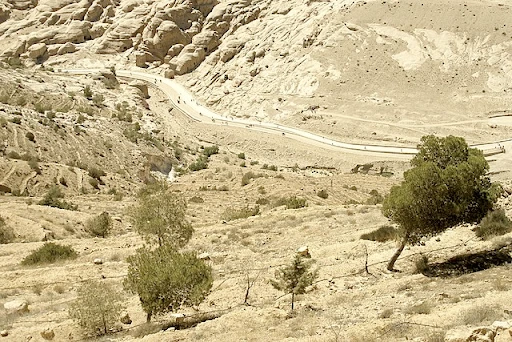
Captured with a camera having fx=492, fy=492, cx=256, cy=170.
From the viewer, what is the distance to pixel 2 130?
31375mm

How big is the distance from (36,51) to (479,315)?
8030 cm

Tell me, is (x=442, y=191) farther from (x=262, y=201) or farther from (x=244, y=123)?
(x=244, y=123)

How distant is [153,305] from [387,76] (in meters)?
49.8

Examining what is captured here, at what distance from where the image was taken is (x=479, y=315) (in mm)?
8227

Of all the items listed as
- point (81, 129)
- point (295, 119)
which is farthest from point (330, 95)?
point (81, 129)

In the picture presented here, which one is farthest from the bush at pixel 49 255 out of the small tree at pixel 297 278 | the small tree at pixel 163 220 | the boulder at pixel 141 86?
the boulder at pixel 141 86

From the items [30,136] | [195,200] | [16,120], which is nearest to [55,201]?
[195,200]

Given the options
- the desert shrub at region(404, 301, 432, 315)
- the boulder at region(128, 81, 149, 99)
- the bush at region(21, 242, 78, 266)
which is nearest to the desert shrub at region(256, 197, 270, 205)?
the bush at region(21, 242, 78, 266)

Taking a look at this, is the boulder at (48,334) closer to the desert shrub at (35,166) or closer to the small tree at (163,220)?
the small tree at (163,220)

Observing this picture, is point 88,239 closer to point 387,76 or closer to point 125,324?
point 125,324

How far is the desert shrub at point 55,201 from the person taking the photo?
24.1 metres

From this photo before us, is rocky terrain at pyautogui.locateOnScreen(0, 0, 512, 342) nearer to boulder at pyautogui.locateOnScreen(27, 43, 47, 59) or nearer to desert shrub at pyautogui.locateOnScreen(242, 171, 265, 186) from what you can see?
desert shrub at pyautogui.locateOnScreen(242, 171, 265, 186)

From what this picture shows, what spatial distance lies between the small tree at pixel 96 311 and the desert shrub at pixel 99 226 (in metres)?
10.0

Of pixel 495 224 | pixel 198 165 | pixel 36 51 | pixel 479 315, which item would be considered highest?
pixel 36 51
